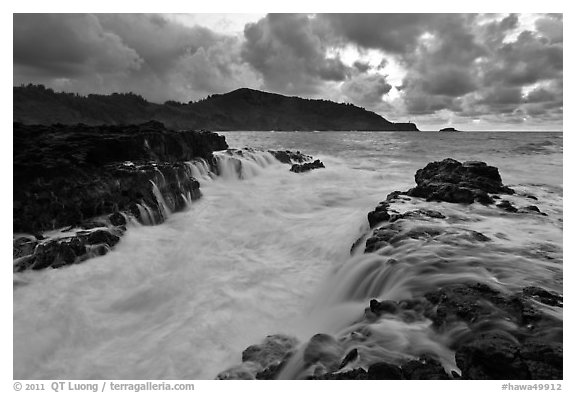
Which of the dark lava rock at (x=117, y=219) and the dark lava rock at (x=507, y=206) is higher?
the dark lava rock at (x=117, y=219)

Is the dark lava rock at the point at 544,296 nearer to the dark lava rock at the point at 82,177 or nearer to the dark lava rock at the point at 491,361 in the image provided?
the dark lava rock at the point at 491,361

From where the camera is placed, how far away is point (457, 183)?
11.2 m

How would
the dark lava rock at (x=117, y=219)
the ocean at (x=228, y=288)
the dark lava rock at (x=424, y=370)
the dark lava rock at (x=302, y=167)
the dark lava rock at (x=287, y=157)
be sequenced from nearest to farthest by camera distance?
the dark lava rock at (x=424, y=370) < the ocean at (x=228, y=288) < the dark lava rock at (x=117, y=219) < the dark lava rock at (x=302, y=167) < the dark lava rock at (x=287, y=157)

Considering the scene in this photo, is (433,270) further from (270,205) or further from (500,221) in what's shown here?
(270,205)

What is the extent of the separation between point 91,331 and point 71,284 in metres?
1.67

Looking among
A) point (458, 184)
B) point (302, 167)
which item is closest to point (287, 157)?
point (302, 167)

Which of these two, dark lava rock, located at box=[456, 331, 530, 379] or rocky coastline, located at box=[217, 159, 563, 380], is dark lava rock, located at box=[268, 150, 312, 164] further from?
dark lava rock, located at box=[456, 331, 530, 379]

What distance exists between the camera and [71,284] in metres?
6.81

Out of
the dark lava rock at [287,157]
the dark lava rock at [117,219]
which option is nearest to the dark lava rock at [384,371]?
the dark lava rock at [117,219]

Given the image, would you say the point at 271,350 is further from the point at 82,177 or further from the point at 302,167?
the point at 302,167

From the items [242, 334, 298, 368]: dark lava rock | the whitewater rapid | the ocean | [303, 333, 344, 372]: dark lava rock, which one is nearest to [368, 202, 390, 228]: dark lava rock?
the ocean

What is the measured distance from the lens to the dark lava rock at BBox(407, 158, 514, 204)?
10.1m

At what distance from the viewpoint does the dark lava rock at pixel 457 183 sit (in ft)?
33.2

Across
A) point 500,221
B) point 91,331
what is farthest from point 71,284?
point 500,221
